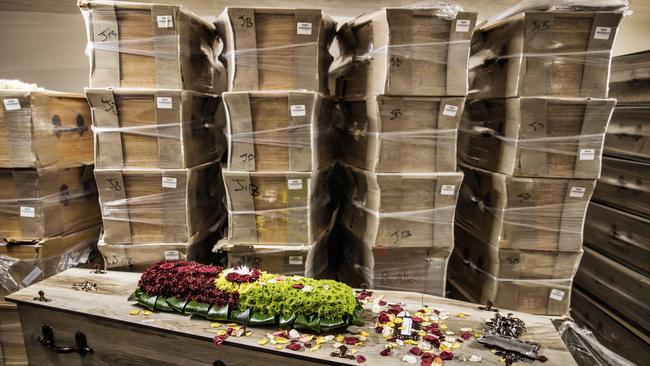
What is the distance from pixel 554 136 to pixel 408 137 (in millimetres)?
841

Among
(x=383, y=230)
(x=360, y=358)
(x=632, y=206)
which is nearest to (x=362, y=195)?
(x=383, y=230)

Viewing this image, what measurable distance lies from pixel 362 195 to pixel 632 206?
1963 mm

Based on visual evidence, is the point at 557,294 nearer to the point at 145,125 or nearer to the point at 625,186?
the point at 625,186

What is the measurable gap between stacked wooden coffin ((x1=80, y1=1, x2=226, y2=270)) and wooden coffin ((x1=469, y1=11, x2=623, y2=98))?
1.91 meters

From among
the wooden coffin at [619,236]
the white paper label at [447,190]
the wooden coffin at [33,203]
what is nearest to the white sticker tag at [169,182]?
the wooden coffin at [33,203]

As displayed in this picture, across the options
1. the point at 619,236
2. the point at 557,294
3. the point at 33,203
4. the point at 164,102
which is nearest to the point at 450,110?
the point at 557,294

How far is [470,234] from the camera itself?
2637mm

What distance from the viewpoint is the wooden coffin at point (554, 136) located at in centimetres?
207

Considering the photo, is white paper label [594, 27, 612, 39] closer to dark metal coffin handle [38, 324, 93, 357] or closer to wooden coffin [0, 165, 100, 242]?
dark metal coffin handle [38, 324, 93, 357]

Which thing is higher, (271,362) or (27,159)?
(27,159)

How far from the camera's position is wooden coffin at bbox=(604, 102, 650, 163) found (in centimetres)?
252

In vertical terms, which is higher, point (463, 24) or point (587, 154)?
point (463, 24)

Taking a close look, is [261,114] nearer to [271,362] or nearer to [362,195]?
[362,195]

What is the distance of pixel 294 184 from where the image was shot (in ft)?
7.17
